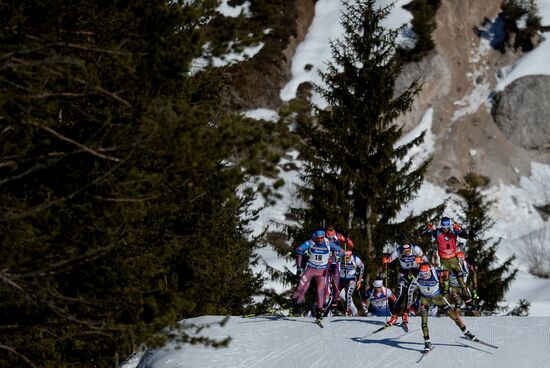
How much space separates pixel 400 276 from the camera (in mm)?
14273

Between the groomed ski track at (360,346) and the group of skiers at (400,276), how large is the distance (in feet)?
1.40

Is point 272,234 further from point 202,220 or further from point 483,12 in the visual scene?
point 483,12

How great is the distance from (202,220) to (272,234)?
2169cm

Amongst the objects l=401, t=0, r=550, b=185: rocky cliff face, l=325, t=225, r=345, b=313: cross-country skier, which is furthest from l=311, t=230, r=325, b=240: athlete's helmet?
l=401, t=0, r=550, b=185: rocky cliff face

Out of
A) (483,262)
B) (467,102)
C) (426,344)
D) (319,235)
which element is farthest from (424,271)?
(467,102)

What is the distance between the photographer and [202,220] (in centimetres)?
1691

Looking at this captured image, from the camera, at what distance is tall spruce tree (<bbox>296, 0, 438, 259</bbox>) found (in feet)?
64.5

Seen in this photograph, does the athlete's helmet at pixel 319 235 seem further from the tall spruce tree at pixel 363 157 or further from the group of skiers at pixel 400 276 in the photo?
the tall spruce tree at pixel 363 157

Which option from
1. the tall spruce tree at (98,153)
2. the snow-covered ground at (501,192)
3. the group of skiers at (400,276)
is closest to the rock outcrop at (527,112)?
the snow-covered ground at (501,192)

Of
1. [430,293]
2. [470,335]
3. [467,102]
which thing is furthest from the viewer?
[467,102]

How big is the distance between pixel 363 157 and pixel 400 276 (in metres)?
6.50

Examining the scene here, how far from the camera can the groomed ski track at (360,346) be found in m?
12.3

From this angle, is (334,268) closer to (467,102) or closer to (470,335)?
(470,335)

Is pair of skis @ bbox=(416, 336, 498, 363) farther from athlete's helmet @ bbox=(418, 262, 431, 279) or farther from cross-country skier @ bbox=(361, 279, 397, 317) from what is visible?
cross-country skier @ bbox=(361, 279, 397, 317)
